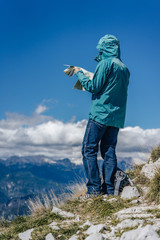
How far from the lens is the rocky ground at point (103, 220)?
3.20 metres

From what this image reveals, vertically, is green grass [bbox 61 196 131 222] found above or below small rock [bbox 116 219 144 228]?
below

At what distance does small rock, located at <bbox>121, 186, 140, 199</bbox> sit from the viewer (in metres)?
5.49

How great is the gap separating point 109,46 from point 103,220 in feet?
12.6

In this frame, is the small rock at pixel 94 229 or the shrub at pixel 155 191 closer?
the small rock at pixel 94 229

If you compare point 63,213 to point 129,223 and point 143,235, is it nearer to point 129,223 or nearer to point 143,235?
point 129,223

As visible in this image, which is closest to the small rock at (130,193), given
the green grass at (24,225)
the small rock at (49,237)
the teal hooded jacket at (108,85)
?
the teal hooded jacket at (108,85)

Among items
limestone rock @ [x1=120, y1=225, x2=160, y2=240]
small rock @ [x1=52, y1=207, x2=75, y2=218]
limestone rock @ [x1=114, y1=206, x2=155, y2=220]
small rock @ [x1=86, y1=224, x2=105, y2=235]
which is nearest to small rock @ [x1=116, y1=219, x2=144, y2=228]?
small rock @ [x1=86, y1=224, x2=105, y2=235]

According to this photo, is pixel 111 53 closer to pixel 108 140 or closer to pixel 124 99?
pixel 124 99

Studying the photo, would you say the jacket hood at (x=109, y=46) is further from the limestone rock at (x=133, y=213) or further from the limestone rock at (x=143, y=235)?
the limestone rock at (x=143, y=235)

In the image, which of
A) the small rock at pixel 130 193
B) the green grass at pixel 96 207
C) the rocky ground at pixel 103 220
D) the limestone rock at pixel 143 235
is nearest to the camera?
the limestone rock at pixel 143 235

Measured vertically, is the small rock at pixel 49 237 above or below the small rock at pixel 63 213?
above

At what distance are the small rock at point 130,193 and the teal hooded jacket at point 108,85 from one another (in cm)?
144

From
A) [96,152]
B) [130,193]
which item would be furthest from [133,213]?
[96,152]

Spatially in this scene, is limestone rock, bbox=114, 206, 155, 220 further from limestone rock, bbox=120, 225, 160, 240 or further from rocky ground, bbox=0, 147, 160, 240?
limestone rock, bbox=120, 225, 160, 240
